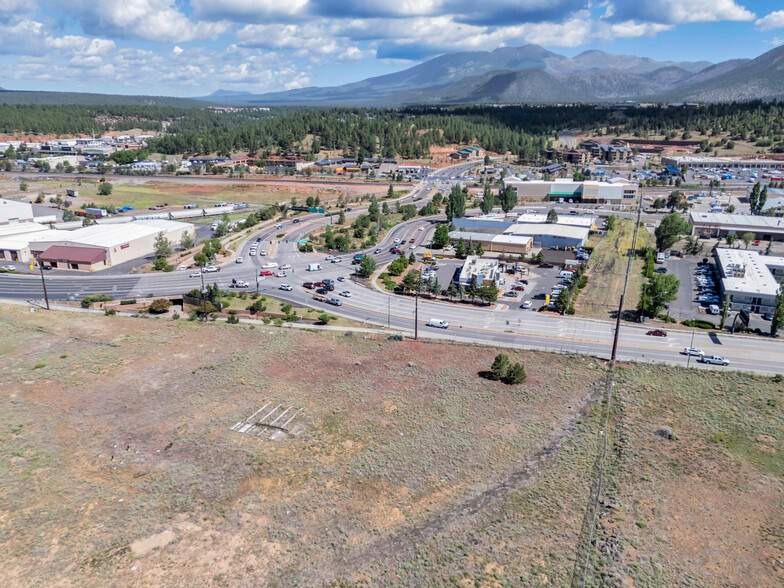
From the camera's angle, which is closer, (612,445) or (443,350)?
(612,445)

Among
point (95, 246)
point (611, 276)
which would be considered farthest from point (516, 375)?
point (95, 246)

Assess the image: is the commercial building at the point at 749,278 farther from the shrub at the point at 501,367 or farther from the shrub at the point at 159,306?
the shrub at the point at 159,306

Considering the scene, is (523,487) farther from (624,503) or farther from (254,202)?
(254,202)

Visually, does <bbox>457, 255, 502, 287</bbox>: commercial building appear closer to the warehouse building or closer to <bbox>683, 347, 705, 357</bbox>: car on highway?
<bbox>683, 347, 705, 357</bbox>: car on highway

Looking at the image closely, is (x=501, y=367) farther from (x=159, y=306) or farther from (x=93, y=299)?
(x=93, y=299)

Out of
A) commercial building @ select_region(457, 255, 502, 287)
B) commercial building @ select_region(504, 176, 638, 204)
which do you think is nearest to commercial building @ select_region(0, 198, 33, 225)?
commercial building @ select_region(457, 255, 502, 287)

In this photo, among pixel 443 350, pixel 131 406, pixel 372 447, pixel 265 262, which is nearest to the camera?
pixel 372 447

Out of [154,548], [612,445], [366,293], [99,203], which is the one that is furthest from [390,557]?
[99,203]
